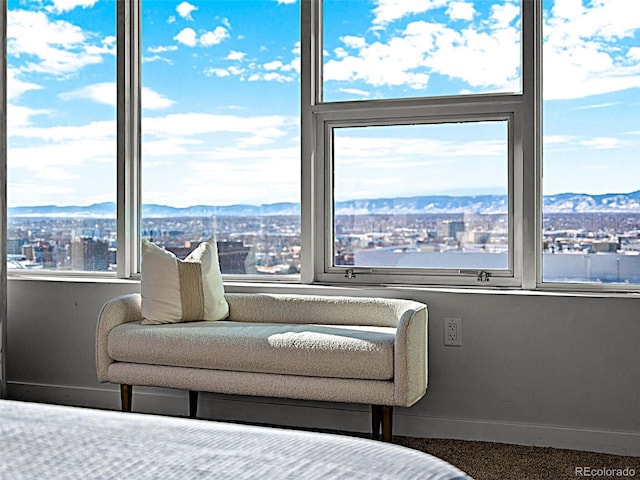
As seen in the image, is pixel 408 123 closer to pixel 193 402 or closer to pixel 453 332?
pixel 453 332

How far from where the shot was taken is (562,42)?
3562 mm

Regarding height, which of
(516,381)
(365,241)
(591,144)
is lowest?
(516,381)

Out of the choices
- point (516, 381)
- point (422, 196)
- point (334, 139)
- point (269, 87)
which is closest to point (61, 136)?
point (269, 87)

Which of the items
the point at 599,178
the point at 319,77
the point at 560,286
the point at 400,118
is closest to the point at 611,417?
the point at 560,286

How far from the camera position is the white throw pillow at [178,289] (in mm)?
3566

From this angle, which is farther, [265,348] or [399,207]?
[399,207]

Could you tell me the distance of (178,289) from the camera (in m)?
3.59

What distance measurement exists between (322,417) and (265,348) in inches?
28.1

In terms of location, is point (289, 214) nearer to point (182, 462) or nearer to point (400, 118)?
point (400, 118)

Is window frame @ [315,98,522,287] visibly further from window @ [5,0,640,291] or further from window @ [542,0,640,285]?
window @ [542,0,640,285]

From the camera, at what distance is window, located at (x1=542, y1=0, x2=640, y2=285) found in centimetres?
348

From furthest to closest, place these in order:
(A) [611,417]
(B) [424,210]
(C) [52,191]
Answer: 1. (C) [52,191]
2. (B) [424,210]
3. (A) [611,417]

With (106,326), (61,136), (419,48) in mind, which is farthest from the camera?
(61,136)

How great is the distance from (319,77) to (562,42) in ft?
3.82
